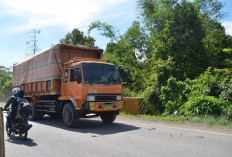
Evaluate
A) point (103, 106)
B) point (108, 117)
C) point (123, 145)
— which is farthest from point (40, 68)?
point (123, 145)

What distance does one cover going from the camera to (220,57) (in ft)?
63.1

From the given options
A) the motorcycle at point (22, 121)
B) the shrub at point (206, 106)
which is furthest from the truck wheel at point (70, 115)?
the shrub at point (206, 106)

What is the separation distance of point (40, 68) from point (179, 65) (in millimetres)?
10054

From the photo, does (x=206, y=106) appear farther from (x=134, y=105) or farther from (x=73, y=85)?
(x=73, y=85)

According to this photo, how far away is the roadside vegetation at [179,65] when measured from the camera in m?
11.8

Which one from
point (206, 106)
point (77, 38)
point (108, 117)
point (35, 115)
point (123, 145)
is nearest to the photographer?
point (123, 145)

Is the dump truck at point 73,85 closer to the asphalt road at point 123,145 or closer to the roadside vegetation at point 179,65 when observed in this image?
the asphalt road at point 123,145

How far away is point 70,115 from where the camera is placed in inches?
361

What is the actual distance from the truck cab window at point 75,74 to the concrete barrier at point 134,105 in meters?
6.09

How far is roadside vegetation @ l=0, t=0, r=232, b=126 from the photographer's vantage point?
463 inches

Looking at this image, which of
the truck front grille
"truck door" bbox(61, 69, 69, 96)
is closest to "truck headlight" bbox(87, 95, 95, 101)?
the truck front grille

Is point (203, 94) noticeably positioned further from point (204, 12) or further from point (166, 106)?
point (204, 12)

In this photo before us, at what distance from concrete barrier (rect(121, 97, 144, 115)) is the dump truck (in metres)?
4.35

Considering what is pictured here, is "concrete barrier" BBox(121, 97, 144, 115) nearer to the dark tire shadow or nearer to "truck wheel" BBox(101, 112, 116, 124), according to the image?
"truck wheel" BBox(101, 112, 116, 124)
